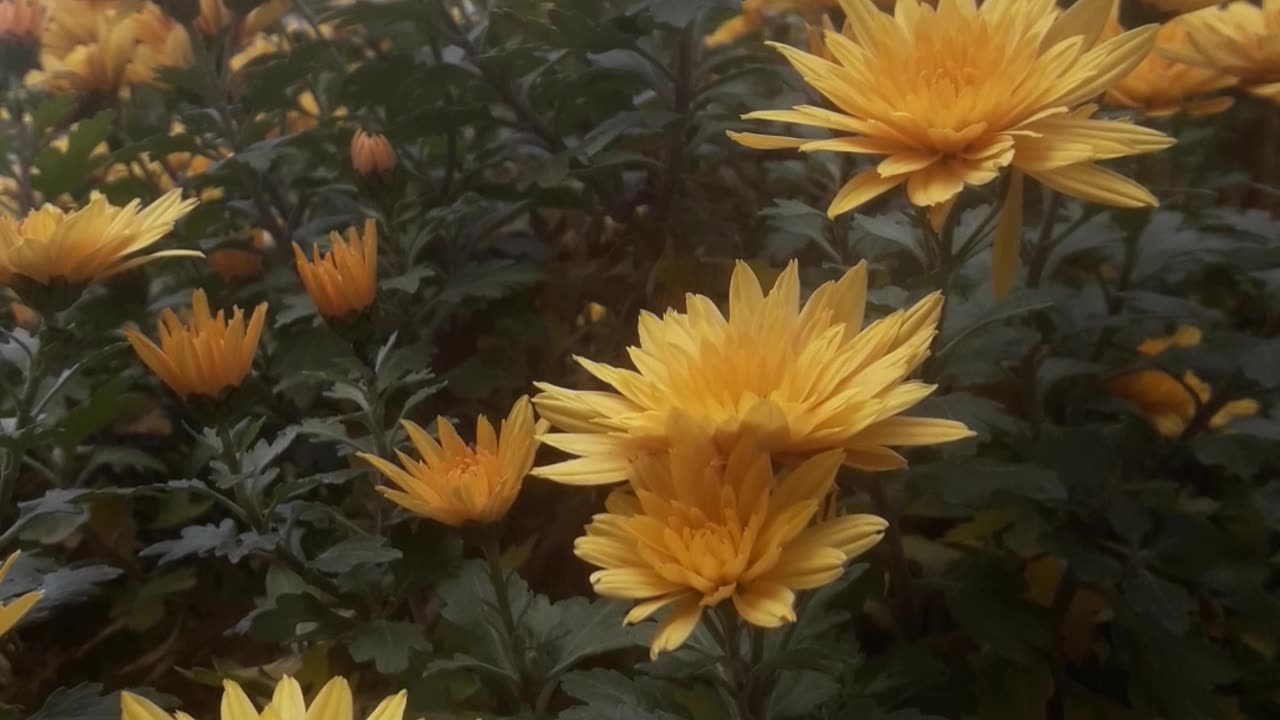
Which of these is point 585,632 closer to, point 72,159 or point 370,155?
point 370,155

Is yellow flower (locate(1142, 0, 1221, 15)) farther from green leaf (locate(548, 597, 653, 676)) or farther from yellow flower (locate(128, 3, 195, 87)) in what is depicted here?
yellow flower (locate(128, 3, 195, 87))

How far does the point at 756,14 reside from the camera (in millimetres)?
1344

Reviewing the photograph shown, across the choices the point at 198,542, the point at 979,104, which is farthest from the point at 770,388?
the point at 198,542

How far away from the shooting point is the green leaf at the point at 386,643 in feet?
2.20

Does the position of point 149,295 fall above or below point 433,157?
below

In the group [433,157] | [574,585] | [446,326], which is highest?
[433,157]

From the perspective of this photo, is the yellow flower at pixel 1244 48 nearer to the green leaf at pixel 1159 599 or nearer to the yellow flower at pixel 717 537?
the green leaf at pixel 1159 599

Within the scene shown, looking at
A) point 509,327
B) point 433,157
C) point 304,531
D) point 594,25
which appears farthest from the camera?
point 433,157

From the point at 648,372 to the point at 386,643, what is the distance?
338mm

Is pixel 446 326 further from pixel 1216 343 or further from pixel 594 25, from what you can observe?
pixel 1216 343

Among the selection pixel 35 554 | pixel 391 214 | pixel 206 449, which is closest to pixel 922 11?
pixel 391 214

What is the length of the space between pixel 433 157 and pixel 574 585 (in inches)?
22.0

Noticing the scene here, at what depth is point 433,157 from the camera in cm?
119

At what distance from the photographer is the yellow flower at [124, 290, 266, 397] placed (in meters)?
0.65
